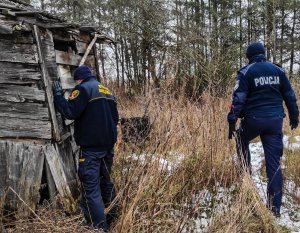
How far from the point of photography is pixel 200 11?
23.6 m

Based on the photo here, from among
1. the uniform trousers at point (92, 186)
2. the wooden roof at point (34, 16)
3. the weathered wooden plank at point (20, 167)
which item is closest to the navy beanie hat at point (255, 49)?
the uniform trousers at point (92, 186)

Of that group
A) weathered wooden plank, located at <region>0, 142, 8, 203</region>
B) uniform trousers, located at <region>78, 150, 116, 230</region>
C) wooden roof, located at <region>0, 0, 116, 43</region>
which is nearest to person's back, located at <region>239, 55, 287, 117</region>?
uniform trousers, located at <region>78, 150, 116, 230</region>

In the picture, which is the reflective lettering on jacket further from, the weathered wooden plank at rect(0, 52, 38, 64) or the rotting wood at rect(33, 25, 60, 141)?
the weathered wooden plank at rect(0, 52, 38, 64)

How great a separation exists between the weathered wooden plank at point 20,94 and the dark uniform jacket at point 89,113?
19.3 inches

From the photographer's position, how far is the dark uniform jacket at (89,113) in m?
3.66

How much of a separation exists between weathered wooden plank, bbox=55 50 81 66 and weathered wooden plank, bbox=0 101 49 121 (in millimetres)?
755

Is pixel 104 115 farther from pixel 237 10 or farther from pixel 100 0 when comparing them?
pixel 237 10

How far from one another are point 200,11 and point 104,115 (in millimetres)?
21283

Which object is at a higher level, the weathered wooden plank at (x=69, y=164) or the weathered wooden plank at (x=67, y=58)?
the weathered wooden plank at (x=67, y=58)

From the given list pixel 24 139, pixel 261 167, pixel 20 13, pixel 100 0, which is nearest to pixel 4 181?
pixel 24 139

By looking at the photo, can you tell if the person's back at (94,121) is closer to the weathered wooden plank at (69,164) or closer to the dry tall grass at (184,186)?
the dry tall grass at (184,186)

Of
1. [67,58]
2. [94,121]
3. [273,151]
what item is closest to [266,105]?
[273,151]

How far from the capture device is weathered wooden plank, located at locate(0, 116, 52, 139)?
4.21 m

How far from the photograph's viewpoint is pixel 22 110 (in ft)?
13.9
